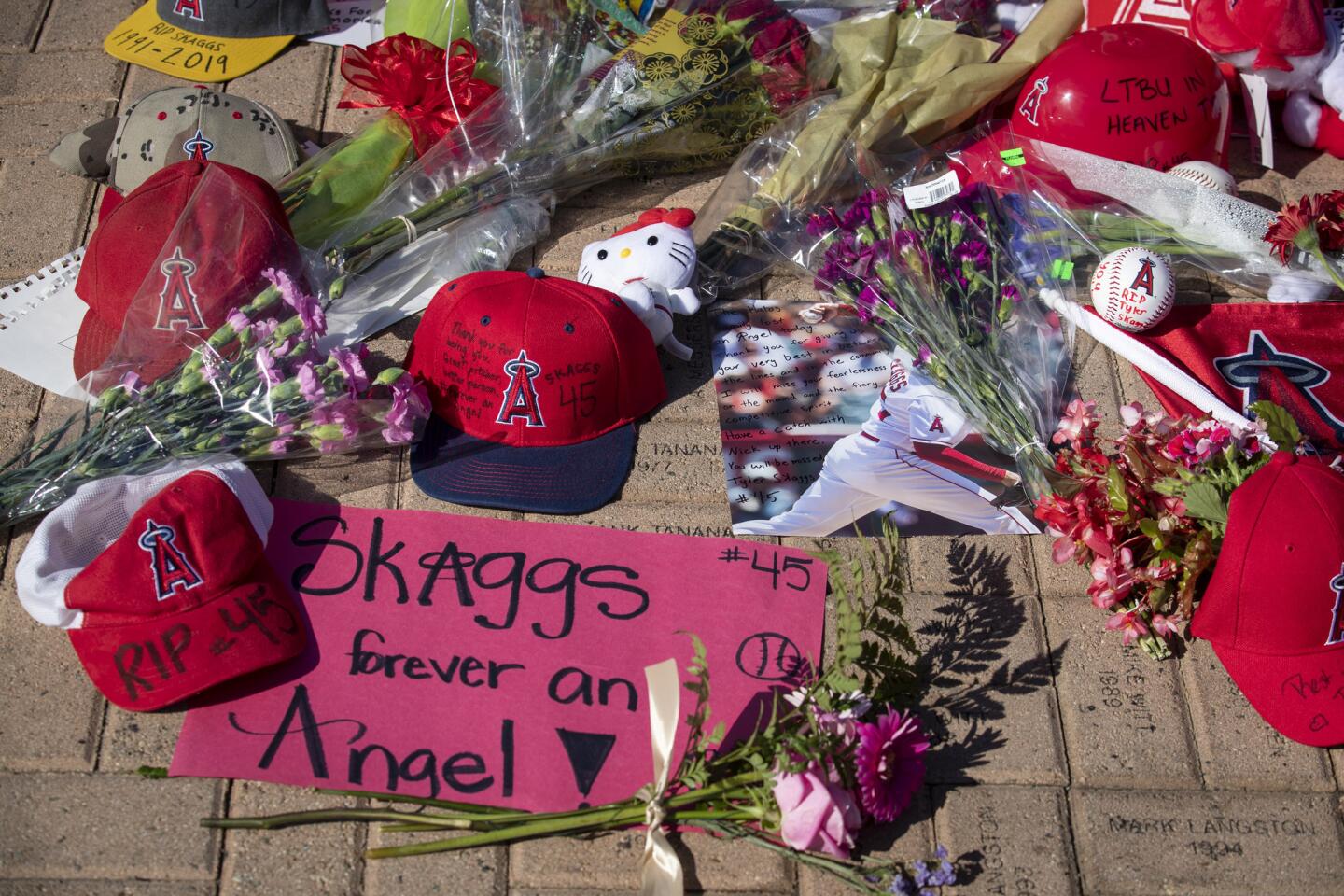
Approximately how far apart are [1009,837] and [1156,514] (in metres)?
0.72

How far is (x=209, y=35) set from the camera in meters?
3.51

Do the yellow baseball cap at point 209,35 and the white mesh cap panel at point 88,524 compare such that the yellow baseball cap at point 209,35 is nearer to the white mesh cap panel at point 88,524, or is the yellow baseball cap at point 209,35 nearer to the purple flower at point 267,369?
the purple flower at point 267,369

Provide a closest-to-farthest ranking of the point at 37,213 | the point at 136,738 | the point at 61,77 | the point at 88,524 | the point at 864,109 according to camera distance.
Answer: the point at 136,738, the point at 88,524, the point at 37,213, the point at 864,109, the point at 61,77

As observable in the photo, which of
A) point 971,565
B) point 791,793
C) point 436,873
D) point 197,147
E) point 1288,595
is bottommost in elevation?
point 436,873

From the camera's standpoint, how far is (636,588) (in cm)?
246

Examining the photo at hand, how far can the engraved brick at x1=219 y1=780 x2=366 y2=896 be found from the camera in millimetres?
2064

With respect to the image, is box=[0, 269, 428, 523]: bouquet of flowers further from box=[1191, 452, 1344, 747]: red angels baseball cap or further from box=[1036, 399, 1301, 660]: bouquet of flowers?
box=[1191, 452, 1344, 747]: red angels baseball cap

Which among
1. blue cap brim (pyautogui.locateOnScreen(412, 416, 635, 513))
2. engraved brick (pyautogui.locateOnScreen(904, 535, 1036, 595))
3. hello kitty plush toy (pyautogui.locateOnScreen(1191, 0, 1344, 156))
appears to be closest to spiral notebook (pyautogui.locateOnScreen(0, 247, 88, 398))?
blue cap brim (pyautogui.locateOnScreen(412, 416, 635, 513))

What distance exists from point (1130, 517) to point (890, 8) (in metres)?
1.74

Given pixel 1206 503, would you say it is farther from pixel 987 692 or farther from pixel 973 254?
pixel 973 254

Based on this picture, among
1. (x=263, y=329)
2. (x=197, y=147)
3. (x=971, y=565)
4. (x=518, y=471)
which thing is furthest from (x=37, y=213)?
(x=971, y=565)

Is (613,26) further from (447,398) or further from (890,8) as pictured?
(447,398)

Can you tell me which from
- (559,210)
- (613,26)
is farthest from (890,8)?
(559,210)

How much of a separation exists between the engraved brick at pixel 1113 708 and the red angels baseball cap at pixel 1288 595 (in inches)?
6.4
